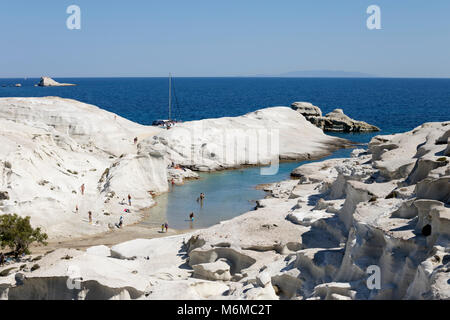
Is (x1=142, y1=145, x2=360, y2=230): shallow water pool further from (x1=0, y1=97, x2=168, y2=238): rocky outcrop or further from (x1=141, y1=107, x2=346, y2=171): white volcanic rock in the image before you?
(x1=141, y1=107, x2=346, y2=171): white volcanic rock

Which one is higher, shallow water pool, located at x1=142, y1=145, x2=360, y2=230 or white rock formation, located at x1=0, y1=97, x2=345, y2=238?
white rock formation, located at x1=0, y1=97, x2=345, y2=238

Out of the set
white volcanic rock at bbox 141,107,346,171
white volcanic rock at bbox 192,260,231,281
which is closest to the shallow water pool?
white volcanic rock at bbox 141,107,346,171

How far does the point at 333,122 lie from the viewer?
277ft

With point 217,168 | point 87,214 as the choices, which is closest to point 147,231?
point 87,214

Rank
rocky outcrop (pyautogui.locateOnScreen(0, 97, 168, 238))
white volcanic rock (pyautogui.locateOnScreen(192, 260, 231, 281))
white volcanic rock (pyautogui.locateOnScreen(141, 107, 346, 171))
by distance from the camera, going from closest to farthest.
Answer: white volcanic rock (pyautogui.locateOnScreen(192, 260, 231, 281))
rocky outcrop (pyautogui.locateOnScreen(0, 97, 168, 238))
white volcanic rock (pyautogui.locateOnScreen(141, 107, 346, 171))

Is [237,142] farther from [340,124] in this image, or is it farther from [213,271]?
[213,271]

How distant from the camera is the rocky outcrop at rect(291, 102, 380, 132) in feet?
272

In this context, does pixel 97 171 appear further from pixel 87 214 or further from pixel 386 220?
pixel 386 220

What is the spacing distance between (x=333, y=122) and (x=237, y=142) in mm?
30046

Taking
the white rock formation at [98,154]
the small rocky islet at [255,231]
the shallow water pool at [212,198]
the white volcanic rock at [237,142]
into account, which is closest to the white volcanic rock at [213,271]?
the small rocky islet at [255,231]

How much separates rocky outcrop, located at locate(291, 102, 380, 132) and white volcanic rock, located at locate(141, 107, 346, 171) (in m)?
13.2

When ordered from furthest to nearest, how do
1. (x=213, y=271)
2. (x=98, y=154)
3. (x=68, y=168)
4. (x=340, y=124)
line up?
(x=340, y=124) → (x=98, y=154) → (x=68, y=168) → (x=213, y=271)

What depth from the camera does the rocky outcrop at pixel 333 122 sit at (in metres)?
82.9

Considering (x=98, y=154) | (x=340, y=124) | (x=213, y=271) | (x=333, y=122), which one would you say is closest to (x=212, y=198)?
(x=98, y=154)
